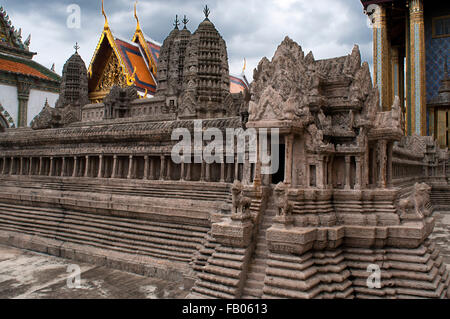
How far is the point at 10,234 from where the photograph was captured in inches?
562

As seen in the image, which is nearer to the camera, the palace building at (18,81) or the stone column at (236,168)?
the stone column at (236,168)

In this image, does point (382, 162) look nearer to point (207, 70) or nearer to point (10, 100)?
point (207, 70)

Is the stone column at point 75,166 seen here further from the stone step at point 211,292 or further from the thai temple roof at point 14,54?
the thai temple roof at point 14,54

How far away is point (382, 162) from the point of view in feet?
32.6

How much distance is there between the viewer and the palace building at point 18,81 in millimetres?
40719

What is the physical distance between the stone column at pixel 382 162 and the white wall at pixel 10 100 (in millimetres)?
40779

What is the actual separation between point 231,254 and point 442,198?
19.9 m

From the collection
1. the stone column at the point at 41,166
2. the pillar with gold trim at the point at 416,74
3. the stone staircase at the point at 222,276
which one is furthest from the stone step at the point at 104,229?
the pillar with gold trim at the point at 416,74

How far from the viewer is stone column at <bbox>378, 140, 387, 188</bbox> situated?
982cm

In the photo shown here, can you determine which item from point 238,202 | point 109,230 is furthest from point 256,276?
point 109,230

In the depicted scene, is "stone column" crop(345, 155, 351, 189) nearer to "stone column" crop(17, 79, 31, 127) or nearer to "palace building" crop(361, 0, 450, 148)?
"palace building" crop(361, 0, 450, 148)

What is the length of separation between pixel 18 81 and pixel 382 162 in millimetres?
41497

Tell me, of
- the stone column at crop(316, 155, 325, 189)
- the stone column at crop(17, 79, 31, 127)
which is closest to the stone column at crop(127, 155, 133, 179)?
the stone column at crop(316, 155, 325, 189)
